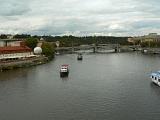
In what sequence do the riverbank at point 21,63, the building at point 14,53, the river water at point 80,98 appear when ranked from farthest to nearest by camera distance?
the building at point 14,53, the riverbank at point 21,63, the river water at point 80,98

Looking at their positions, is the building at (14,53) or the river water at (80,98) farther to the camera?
the building at (14,53)

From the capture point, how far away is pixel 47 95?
16.8 meters

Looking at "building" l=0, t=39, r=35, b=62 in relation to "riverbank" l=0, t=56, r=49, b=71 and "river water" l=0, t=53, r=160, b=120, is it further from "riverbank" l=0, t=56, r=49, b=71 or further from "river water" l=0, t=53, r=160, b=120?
"river water" l=0, t=53, r=160, b=120

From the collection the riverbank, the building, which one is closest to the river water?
the riverbank

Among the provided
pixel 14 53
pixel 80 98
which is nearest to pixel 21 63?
pixel 14 53

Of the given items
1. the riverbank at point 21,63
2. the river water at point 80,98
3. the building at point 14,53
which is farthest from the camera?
the building at point 14,53

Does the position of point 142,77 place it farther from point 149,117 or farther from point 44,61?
point 44,61

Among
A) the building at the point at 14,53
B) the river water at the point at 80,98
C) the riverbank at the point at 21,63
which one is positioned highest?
the building at the point at 14,53

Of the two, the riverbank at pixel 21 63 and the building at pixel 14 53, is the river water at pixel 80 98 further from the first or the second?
the building at pixel 14 53

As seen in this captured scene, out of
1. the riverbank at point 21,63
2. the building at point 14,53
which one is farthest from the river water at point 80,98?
the building at point 14,53

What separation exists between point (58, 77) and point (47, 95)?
6520mm

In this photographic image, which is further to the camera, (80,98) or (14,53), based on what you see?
(14,53)

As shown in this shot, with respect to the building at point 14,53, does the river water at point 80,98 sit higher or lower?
lower

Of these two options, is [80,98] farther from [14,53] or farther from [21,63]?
[14,53]
